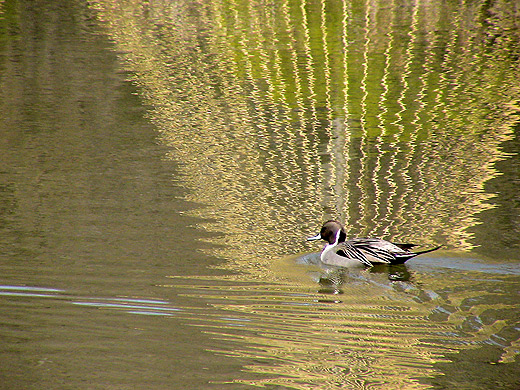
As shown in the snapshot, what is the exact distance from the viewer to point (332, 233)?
25.5 ft

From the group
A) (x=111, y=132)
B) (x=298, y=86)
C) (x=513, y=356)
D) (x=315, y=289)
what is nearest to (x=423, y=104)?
(x=298, y=86)

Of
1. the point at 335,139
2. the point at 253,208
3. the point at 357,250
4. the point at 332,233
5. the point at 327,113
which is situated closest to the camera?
the point at 357,250

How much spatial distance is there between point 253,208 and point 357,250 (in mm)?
1783

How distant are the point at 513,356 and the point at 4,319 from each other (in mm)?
3688

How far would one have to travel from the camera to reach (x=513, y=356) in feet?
18.6

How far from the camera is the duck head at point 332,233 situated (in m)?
7.77

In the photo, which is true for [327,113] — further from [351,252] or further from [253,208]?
[351,252]

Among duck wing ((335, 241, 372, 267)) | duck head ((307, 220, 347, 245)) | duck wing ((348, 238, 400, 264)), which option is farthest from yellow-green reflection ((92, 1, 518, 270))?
duck wing ((348, 238, 400, 264))

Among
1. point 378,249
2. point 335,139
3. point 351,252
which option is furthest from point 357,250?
point 335,139

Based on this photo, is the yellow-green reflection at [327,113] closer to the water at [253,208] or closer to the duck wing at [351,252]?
the water at [253,208]

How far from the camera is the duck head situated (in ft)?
25.5

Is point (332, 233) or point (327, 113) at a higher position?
point (332, 233)

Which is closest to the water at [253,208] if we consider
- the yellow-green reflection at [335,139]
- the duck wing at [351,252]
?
the yellow-green reflection at [335,139]

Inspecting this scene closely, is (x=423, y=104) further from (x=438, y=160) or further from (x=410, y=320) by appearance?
(x=410, y=320)
